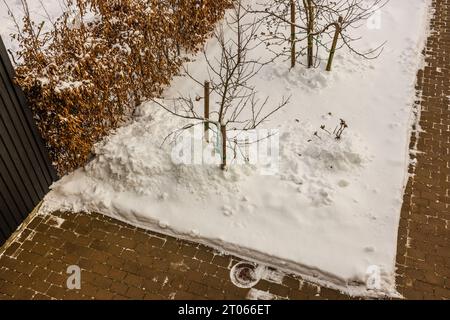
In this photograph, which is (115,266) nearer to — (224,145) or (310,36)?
(224,145)

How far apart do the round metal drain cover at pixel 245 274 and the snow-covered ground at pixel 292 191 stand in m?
0.15

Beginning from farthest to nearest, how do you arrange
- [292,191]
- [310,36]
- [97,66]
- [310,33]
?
1. [310,36]
2. [310,33]
3. [292,191]
4. [97,66]

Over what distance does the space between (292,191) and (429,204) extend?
2138 mm

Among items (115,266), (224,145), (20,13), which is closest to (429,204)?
(224,145)

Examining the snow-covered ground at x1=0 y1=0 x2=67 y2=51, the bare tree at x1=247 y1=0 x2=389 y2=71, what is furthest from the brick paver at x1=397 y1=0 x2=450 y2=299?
the snow-covered ground at x1=0 y1=0 x2=67 y2=51

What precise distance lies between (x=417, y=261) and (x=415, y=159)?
6.67 ft

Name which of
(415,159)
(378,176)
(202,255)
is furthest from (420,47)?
(202,255)

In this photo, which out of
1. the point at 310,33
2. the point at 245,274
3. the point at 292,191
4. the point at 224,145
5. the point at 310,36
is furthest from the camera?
the point at 310,36

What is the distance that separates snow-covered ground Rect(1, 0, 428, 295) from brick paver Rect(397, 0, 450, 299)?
0.62 ft

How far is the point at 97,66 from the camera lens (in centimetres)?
623

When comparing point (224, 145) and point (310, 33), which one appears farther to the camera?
point (310, 33)

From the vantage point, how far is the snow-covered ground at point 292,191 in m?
5.88
